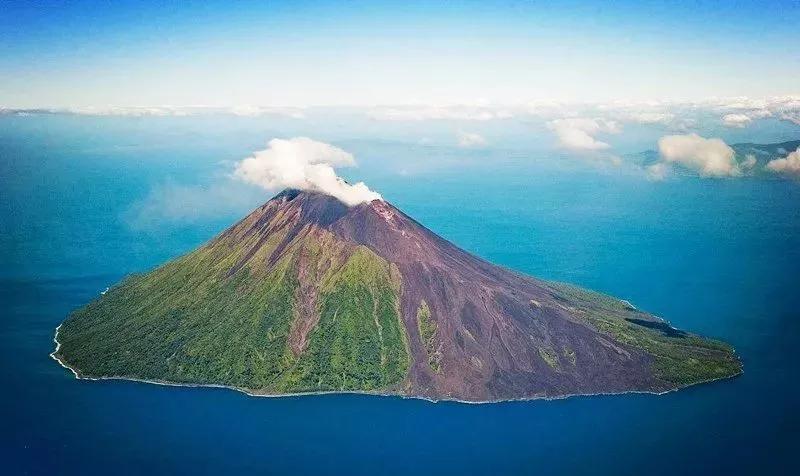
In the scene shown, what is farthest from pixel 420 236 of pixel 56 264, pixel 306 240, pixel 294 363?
pixel 56 264

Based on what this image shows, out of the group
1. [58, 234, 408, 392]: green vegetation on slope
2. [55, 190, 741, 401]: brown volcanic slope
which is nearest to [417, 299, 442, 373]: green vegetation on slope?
[55, 190, 741, 401]: brown volcanic slope

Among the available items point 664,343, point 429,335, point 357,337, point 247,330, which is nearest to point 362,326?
point 357,337

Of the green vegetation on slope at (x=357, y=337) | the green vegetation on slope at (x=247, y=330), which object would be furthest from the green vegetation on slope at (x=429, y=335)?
the green vegetation on slope at (x=247, y=330)

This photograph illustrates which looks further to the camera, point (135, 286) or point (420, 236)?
point (135, 286)

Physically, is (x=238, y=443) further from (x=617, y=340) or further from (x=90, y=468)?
(x=617, y=340)

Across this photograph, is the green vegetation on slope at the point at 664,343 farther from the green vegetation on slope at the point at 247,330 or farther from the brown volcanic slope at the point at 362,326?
the green vegetation on slope at the point at 247,330

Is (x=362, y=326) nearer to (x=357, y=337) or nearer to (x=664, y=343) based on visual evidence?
(x=357, y=337)
